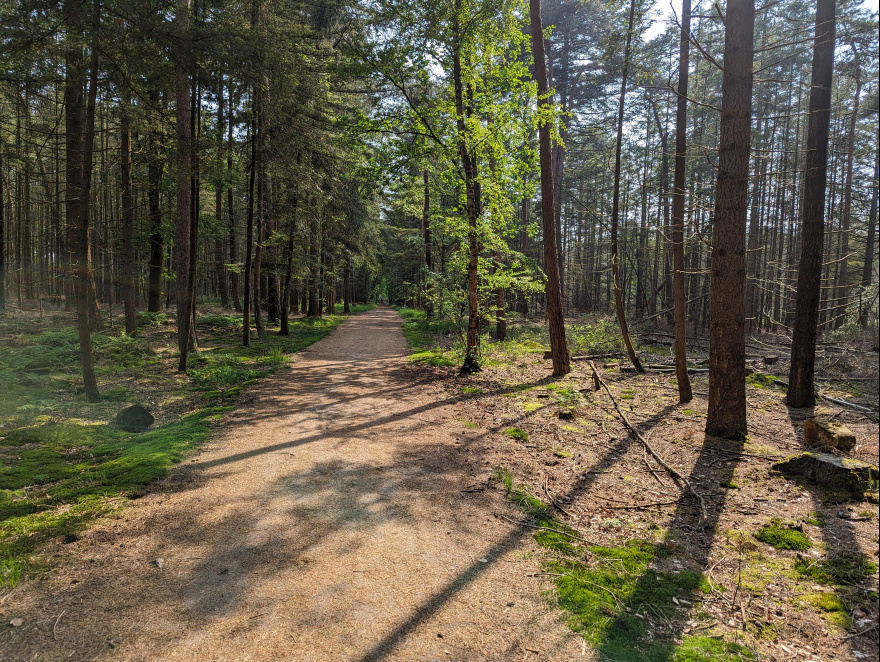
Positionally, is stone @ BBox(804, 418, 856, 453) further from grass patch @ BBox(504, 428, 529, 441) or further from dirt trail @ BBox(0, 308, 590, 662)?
dirt trail @ BBox(0, 308, 590, 662)

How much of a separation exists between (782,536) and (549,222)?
824 cm

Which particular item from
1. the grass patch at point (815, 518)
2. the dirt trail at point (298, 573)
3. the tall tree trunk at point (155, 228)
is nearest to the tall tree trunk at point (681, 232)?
the grass patch at point (815, 518)

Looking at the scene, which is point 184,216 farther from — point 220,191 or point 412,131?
point 220,191

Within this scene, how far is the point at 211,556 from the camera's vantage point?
10.5 feet

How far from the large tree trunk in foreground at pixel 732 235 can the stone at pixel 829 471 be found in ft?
4.00

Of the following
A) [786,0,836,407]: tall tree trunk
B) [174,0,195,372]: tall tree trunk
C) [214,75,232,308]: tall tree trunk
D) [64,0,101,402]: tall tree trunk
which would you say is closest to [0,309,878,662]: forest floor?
[786,0,836,407]: tall tree trunk

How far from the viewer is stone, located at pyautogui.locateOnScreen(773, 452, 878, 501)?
13.8ft

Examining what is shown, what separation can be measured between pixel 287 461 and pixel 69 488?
Result: 2.10 m

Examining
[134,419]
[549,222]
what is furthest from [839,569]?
[549,222]

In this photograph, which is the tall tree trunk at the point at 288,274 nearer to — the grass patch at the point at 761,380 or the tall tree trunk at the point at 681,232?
the tall tree trunk at the point at 681,232

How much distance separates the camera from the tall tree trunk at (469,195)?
32.9 ft

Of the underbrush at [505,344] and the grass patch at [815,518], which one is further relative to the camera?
the underbrush at [505,344]

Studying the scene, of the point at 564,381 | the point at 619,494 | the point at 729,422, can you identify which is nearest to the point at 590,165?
the point at 564,381

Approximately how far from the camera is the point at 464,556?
3.38m
